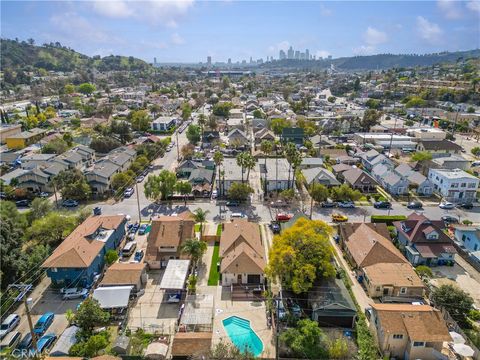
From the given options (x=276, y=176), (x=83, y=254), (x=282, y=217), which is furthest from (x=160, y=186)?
(x=282, y=217)

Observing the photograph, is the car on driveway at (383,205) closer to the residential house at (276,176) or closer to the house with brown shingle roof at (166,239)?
the residential house at (276,176)

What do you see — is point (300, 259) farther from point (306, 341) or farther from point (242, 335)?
point (242, 335)

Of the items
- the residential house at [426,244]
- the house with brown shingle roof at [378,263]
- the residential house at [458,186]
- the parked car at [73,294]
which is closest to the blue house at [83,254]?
the parked car at [73,294]

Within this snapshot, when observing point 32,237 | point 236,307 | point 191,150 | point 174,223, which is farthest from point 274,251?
point 191,150

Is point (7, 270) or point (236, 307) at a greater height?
point (7, 270)

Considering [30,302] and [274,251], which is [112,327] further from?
[274,251]

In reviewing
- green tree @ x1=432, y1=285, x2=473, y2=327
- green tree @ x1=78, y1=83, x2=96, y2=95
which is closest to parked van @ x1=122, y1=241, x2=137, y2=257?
green tree @ x1=432, y1=285, x2=473, y2=327
